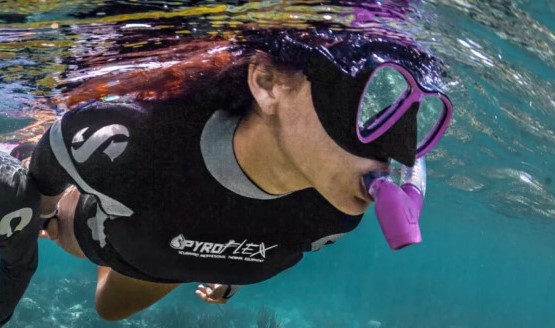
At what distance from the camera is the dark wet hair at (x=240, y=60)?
389 centimetres

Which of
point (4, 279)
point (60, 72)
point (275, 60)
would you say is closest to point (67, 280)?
point (60, 72)

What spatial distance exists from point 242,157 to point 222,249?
85 centimetres

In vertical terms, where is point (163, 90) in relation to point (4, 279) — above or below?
above

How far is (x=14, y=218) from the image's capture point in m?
3.93

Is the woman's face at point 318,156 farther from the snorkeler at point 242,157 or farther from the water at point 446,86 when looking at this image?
the water at point 446,86

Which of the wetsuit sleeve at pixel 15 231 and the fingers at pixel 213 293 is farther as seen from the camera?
the fingers at pixel 213 293

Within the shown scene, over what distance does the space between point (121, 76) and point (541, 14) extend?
638cm

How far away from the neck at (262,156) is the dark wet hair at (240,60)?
0.22m

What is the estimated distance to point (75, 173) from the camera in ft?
12.4

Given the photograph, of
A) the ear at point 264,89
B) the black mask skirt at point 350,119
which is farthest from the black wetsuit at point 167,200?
the black mask skirt at point 350,119

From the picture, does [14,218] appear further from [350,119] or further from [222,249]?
[350,119]

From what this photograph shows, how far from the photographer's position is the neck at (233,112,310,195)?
3682mm

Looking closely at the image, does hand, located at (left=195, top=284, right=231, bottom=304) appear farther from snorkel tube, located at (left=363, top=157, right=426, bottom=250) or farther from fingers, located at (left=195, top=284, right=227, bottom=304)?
snorkel tube, located at (left=363, top=157, right=426, bottom=250)

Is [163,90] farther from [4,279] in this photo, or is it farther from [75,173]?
[4,279]
